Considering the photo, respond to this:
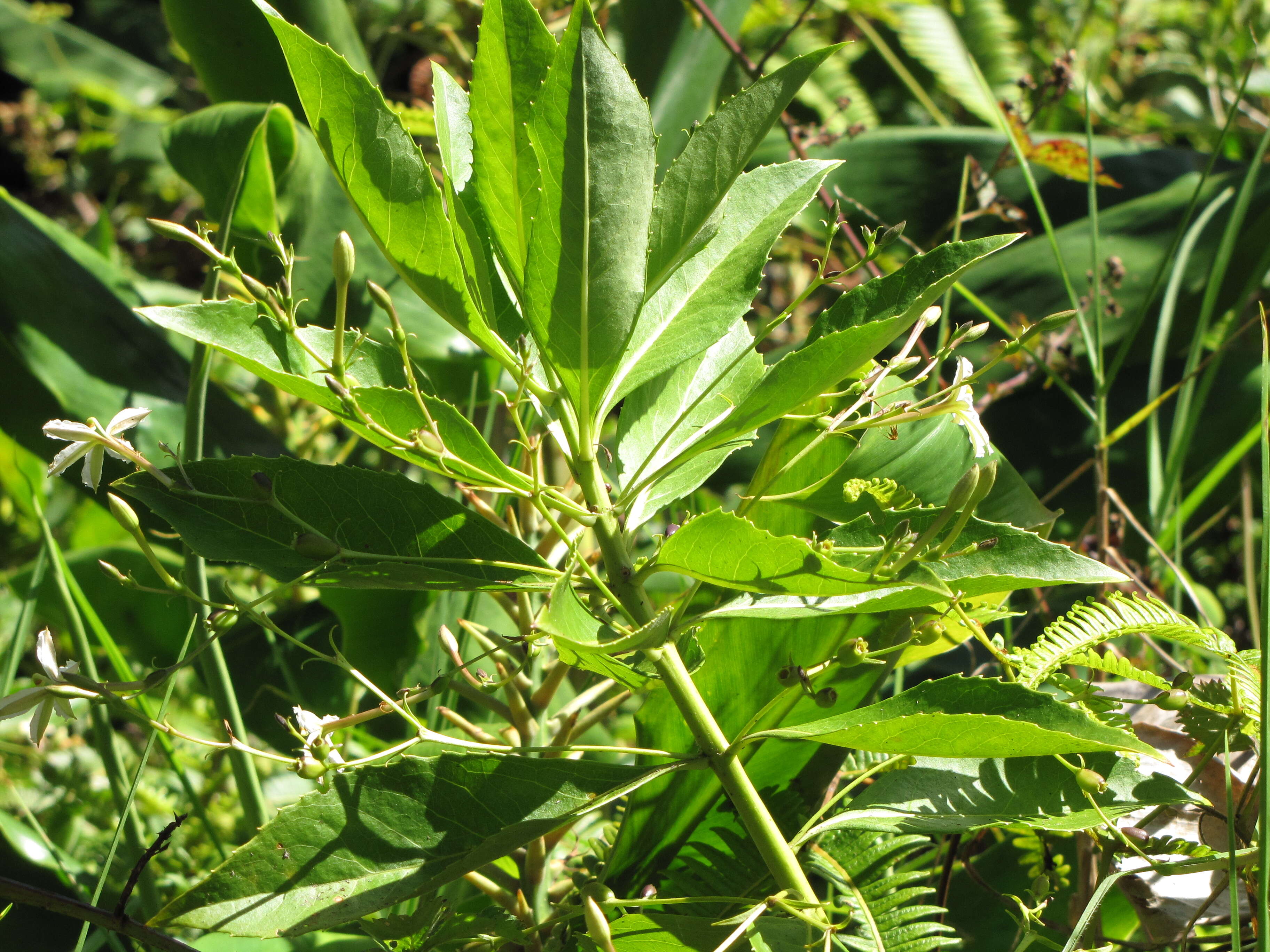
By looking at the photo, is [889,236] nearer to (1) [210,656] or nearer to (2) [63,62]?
(1) [210,656]

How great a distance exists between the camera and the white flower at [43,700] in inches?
12.3

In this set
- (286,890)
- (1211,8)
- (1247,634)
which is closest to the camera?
(286,890)

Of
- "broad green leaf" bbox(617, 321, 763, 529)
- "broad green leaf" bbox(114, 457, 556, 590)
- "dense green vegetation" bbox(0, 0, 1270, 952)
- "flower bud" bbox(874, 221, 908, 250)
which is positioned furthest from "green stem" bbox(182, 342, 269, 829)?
"flower bud" bbox(874, 221, 908, 250)

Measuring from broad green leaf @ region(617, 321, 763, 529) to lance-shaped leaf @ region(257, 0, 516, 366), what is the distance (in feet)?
0.36

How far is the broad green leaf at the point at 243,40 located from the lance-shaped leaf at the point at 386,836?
63cm

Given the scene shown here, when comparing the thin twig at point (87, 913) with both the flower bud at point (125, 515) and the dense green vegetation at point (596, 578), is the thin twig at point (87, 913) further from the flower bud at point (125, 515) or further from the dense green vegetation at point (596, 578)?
the flower bud at point (125, 515)

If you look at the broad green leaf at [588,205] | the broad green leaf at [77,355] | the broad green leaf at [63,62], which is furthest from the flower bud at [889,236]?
the broad green leaf at [63,62]

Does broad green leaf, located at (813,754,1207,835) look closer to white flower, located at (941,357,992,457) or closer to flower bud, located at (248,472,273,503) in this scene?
white flower, located at (941,357,992,457)

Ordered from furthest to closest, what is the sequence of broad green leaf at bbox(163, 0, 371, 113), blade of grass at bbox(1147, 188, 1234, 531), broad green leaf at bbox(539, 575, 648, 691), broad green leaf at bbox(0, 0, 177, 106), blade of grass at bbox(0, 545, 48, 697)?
broad green leaf at bbox(0, 0, 177, 106) → broad green leaf at bbox(163, 0, 371, 113) → blade of grass at bbox(1147, 188, 1234, 531) → blade of grass at bbox(0, 545, 48, 697) → broad green leaf at bbox(539, 575, 648, 691)

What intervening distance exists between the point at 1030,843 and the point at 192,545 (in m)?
0.40

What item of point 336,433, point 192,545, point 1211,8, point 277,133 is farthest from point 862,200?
point 1211,8

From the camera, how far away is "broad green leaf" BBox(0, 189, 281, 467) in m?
0.64

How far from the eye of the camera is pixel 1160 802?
13.5 inches

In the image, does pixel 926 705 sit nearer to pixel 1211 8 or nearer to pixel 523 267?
pixel 523 267
